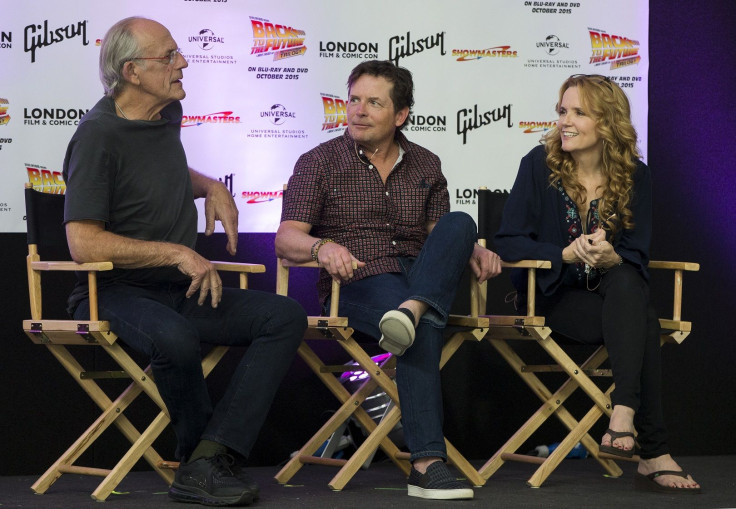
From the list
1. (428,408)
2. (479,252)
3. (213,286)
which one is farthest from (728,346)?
(213,286)

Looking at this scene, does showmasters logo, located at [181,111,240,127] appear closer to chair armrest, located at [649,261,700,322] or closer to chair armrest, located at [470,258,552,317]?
chair armrest, located at [470,258,552,317]

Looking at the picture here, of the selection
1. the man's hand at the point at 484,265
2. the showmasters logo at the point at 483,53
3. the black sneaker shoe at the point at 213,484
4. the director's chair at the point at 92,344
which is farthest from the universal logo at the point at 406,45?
the black sneaker shoe at the point at 213,484

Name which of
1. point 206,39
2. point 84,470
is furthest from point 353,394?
point 206,39

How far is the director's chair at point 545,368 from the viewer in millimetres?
3609

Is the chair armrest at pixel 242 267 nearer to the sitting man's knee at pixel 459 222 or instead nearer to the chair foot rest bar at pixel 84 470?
the sitting man's knee at pixel 459 222

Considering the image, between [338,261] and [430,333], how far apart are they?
363 mm

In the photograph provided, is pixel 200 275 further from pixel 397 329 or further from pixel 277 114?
pixel 277 114

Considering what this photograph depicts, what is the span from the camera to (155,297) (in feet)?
10.9

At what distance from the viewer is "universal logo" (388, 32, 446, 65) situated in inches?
179

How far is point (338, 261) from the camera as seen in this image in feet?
10.8

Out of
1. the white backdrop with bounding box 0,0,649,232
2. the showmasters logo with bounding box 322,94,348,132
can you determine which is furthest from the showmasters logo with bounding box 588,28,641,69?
the showmasters logo with bounding box 322,94,348,132

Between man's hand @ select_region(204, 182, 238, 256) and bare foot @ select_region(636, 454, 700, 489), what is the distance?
153 cm

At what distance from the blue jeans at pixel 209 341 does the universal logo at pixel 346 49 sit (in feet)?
4.91

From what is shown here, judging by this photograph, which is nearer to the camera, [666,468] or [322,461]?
[666,468]
